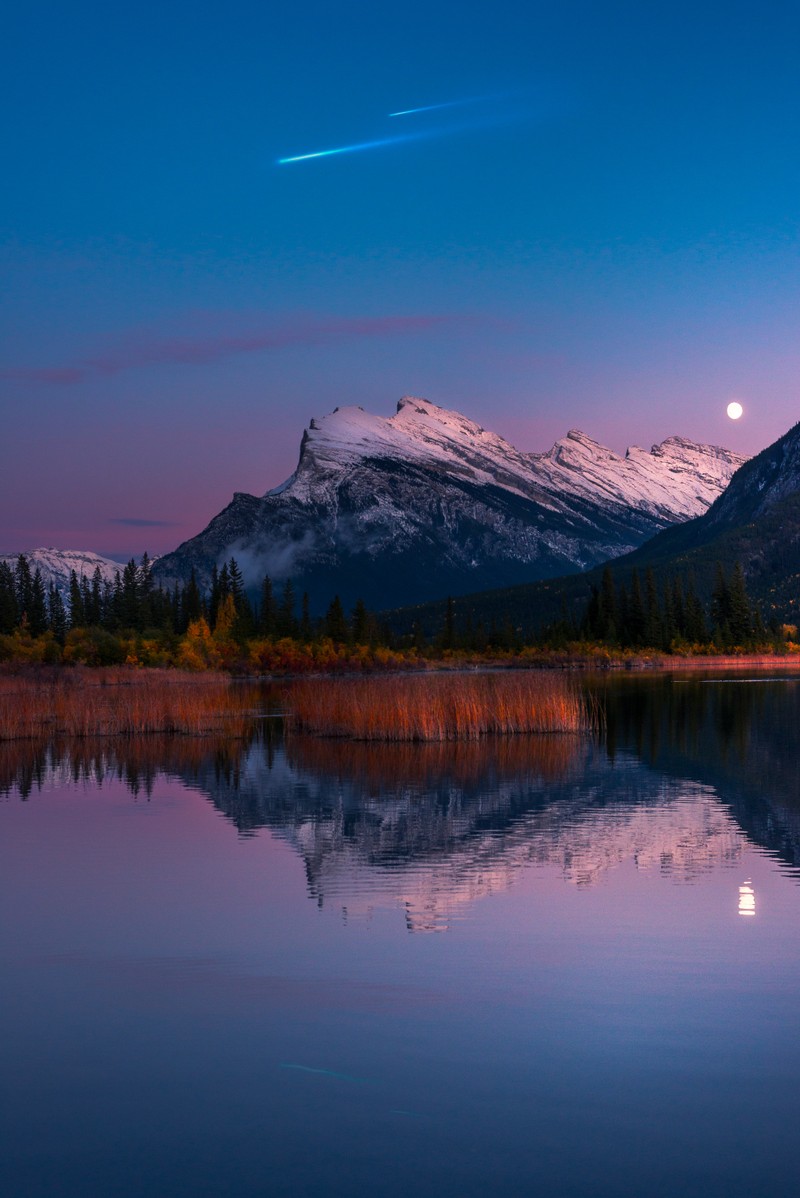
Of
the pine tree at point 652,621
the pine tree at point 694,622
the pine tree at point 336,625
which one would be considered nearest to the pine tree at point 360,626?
the pine tree at point 336,625

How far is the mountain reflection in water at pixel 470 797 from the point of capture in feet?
67.2

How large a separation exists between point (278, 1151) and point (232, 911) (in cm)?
886

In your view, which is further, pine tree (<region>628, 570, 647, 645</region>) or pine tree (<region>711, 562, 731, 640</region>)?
pine tree (<region>711, 562, 731, 640</region>)

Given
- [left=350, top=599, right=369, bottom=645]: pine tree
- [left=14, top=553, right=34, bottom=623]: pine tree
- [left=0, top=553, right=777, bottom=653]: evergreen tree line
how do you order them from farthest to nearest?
1. [left=14, top=553, right=34, bottom=623]: pine tree
2. [left=350, top=599, right=369, bottom=645]: pine tree
3. [left=0, top=553, right=777, bottom=653]: evergreen tree line

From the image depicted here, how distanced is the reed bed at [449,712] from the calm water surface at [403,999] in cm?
1588

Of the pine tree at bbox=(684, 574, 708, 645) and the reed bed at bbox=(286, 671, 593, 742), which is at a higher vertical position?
the pine tree at bbox=(684, 574, 708, 645)

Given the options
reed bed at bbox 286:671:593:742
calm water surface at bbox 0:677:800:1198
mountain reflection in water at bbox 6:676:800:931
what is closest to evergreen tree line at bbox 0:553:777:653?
reed bed at bbox 286:671:593:742

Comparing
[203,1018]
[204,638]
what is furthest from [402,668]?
[203,1018]

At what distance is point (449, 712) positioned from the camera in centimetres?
4488

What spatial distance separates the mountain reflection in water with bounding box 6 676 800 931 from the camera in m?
20.5

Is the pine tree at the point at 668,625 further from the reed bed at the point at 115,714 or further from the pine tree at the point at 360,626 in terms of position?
the reed bed at the point at 115,714

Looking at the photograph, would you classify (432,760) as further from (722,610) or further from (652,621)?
(722,610)

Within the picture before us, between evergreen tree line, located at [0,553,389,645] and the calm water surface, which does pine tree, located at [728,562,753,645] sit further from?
the calm water surface

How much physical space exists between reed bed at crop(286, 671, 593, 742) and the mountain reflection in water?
152cm
